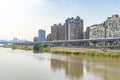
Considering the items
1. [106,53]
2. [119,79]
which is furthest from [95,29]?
[119,79]

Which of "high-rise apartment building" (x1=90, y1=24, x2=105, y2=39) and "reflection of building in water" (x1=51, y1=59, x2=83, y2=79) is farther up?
"high-rise apartment building" (x1=90, y1=24, x2=105, y2=39)

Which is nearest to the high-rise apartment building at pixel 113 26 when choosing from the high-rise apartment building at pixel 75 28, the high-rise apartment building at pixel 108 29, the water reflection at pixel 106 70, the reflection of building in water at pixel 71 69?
the high-rise apartment building at pixel 108 29

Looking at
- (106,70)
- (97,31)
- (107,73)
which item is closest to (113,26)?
(97,31)

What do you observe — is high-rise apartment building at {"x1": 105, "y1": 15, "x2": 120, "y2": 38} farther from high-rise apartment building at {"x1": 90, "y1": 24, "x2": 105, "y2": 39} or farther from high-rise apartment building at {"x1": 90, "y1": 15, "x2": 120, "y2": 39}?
high-rise apartment building at {"x1": 90, "y1": 24, "x2": 105, "y2": 39}

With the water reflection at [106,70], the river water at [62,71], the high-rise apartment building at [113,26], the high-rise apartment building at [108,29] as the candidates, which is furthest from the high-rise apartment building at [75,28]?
the water reflection at [106,70]

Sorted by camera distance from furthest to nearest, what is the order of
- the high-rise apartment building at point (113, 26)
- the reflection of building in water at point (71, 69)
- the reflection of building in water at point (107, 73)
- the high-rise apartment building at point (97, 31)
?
the high-rise apartment building at point (97, 31) → the high-rise apartment building at point (113, 26) → the reflection of building in water at point (71, 69) → the reflection of building in water at point (107, 73)

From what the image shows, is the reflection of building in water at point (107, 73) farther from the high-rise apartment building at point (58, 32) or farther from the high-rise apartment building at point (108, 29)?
the high-rise apartment building at point (58, 32)

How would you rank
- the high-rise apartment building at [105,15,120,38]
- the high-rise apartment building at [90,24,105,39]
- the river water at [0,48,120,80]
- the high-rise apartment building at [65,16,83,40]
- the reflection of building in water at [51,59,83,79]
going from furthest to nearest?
the high-rise apartment building at [65,16,83,40], the high-rise apartment building at [90,24,105,39], the high-rise apartment building at [105,15,120,38], the reflection of building in water at [51,59,83,79], the river water at [0,48,120,80]

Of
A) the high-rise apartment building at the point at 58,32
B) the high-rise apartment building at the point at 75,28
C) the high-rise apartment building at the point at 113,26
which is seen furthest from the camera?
the high-rise apartment building at the point at 58,32

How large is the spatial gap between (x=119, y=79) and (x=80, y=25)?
11485 centimetres

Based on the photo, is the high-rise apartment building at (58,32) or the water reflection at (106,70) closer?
the water reflection at (106,70)

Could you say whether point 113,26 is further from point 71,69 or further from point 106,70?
point 106,70

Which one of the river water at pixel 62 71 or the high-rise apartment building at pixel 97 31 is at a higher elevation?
the high-rise apartment building at pixel 97 31

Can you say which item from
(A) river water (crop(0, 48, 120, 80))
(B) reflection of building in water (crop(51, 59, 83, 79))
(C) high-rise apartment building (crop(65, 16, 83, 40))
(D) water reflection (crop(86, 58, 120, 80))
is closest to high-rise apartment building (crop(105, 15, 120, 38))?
(C) high-rise apartment building (crop(65, 16, 83, 40))
